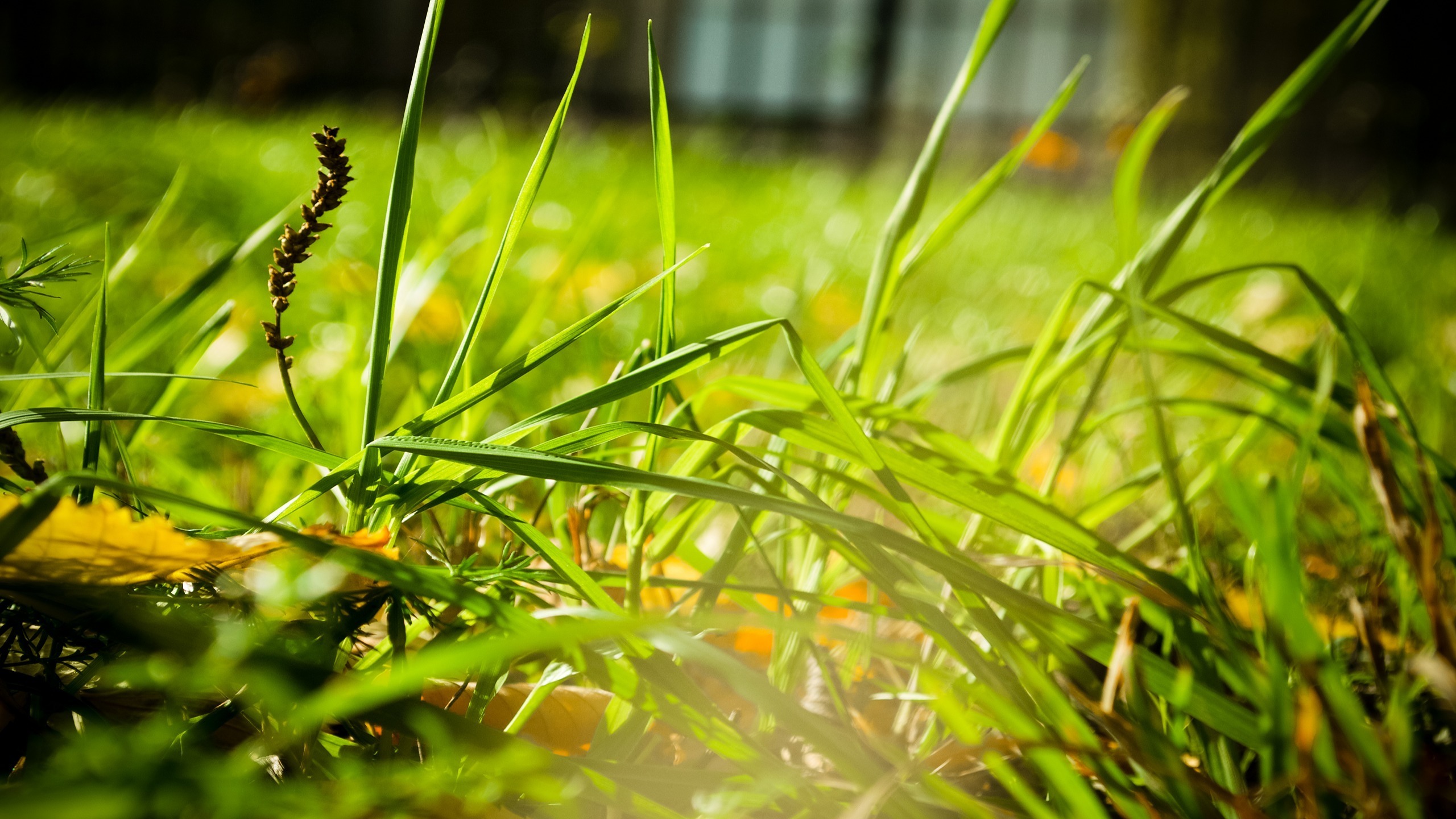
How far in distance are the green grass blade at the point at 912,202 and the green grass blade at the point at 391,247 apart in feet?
0.72

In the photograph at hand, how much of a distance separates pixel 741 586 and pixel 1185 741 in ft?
0.61

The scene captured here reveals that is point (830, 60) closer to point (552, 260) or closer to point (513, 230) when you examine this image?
point (552, 260)

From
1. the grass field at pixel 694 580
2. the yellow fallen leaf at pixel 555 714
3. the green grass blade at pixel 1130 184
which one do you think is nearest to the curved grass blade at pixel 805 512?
the grass field at pixel 694 580

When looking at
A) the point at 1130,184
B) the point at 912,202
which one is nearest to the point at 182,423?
the point at 912,202

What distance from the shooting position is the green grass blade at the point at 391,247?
0.33m

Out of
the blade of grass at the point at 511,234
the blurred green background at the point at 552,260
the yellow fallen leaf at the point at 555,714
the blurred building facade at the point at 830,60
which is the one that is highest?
the blurred building facade at the point at 830,60

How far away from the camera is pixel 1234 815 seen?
0.28m

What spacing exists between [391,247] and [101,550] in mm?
149

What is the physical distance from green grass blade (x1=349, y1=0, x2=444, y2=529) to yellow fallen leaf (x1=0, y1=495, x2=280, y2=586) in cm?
7

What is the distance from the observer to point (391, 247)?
345 millimetres

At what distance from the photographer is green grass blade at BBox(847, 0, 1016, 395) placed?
0.41 m

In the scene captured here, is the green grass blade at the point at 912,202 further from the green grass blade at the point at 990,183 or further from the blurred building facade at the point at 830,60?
the blurred building facade at the point at 830,60

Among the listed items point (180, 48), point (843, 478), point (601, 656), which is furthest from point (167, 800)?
point (180, 48)

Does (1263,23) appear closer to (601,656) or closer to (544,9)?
(544,9)
